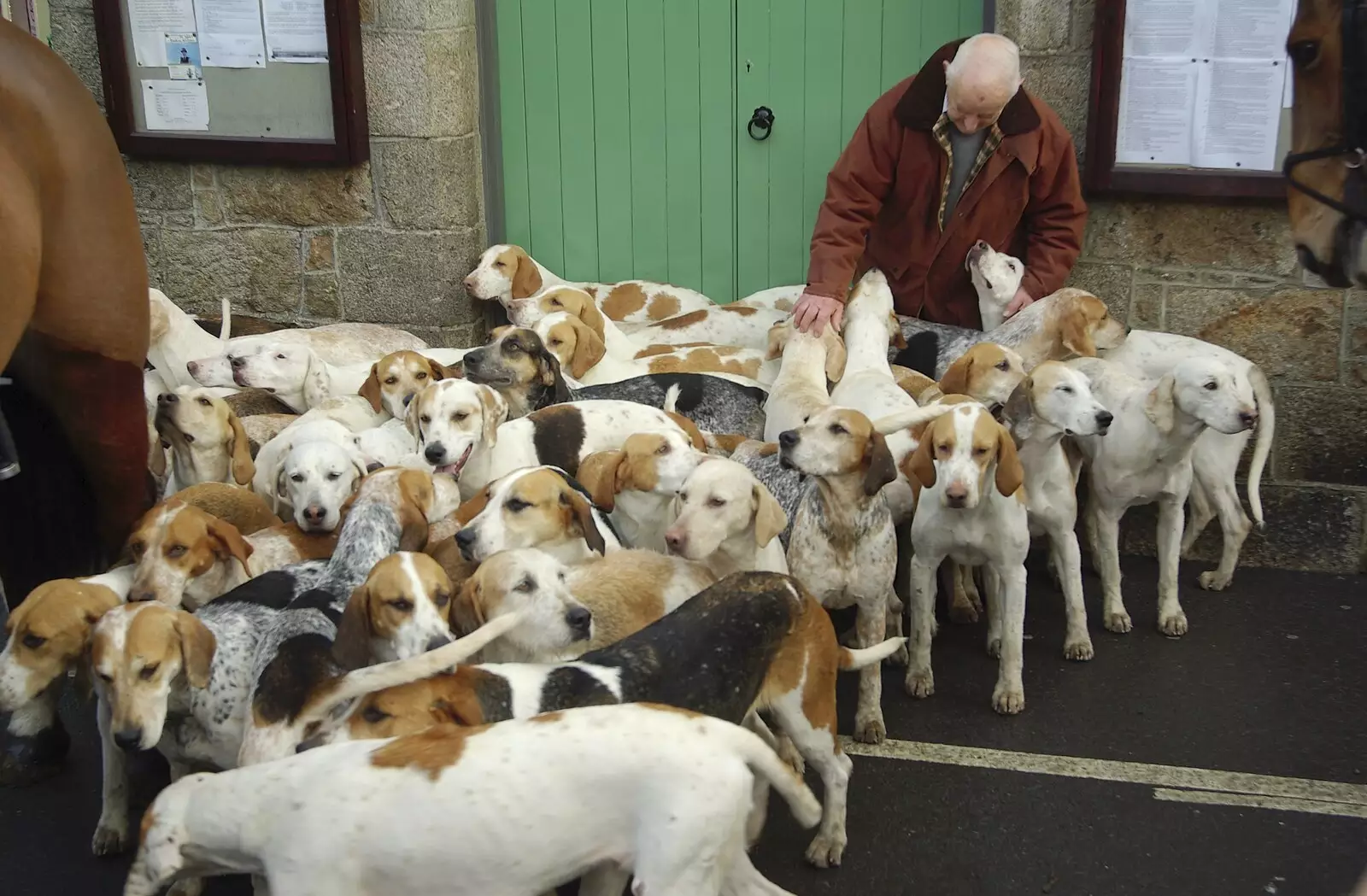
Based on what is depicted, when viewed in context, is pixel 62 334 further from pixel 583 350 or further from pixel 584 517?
pixel 583 350

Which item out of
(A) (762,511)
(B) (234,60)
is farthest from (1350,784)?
(B) (234,60)

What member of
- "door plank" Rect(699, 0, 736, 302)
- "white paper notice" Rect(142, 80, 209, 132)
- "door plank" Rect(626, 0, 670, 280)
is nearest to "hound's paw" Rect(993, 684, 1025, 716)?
"door plank" Rect(699, 0, 736, 302)

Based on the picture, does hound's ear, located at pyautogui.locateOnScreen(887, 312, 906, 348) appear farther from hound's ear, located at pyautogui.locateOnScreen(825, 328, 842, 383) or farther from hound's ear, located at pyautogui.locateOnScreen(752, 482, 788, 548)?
hound's ear, located at pyautogui.locateOnScreen(752, 482, 788, 548)

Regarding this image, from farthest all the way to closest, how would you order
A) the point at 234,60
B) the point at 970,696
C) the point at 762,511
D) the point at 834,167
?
the point at 234,60 → the point at 834,167 → the point at 970,696 → the point at 762,511

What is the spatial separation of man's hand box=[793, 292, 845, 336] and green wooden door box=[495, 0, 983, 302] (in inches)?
35.4

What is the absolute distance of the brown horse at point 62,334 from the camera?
3.91 metres

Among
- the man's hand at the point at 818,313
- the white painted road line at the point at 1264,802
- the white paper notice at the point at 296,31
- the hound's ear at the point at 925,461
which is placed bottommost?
the white painted road line at the point at 1264,802

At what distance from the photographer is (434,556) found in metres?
4.63

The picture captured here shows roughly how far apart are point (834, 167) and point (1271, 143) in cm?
181

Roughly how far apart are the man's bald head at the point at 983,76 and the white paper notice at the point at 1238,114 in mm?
799

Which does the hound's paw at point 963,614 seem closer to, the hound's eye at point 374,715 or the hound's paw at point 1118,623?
the hound's paw at point 1118,623

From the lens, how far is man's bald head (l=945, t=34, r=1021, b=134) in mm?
5797

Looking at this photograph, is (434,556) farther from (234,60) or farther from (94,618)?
(234,60)

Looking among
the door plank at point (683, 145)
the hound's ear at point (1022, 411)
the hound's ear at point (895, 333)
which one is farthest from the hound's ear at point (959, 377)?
the door plank at point (683, 145)
